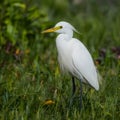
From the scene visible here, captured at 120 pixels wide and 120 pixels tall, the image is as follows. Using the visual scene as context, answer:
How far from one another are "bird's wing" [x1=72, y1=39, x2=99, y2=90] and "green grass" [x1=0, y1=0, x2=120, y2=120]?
22cm

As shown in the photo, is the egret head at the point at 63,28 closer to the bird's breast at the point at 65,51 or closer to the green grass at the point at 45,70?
the bird's breast at the point at 65,51

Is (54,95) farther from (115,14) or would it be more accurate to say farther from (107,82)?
(115,14)

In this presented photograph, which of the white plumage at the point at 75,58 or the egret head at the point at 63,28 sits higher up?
the egret head at the point at 63,28

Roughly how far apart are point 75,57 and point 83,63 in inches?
3.7

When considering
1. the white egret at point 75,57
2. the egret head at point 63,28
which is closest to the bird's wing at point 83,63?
the white egret at point 75,57

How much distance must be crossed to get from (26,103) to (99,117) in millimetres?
715

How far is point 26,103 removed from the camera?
19.6 feet

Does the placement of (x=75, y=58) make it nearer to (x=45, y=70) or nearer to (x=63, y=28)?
(x=63, y=28)

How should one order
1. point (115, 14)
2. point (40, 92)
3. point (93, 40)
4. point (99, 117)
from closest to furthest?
point (99, 117) < point (40, 92) < point (93, 40) < point (115, 14)

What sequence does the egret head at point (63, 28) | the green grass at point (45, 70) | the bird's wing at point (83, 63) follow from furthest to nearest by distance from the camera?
1. the egret head at point (63, 28)
2. the bird's wing at point (83, 63)
3. the green grass at point (45, 70)

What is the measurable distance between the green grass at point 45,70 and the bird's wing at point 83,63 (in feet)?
0.72

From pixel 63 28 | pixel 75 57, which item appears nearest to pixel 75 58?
pixel 75 57

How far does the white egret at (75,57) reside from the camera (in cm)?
594

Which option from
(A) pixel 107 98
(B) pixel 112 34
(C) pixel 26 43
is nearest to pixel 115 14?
(B) pixel 112 34
